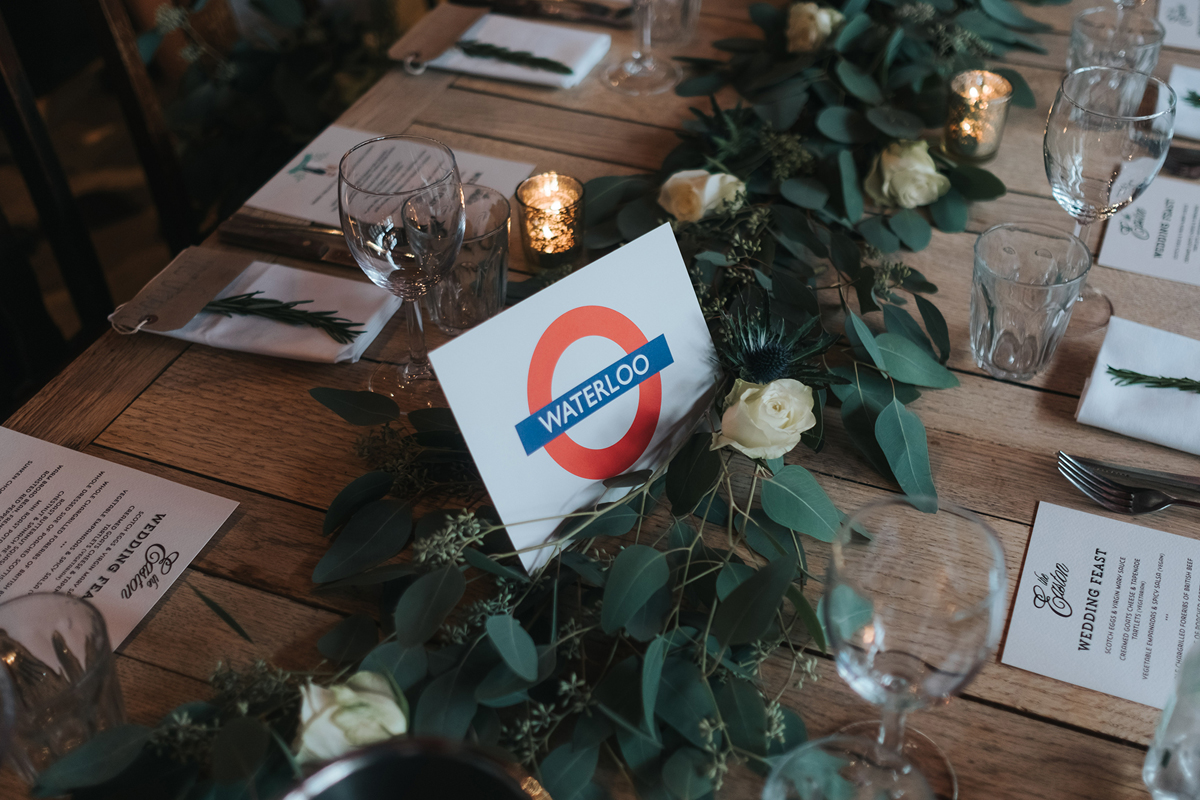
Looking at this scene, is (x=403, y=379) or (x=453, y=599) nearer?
(x=453, y=599)

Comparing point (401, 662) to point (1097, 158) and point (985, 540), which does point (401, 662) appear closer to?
point (985, 540)

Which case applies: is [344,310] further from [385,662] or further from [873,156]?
→ [873,156]

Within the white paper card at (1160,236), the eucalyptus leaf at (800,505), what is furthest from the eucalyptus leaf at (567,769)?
the white paper card at (1160,236)

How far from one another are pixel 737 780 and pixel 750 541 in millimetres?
204

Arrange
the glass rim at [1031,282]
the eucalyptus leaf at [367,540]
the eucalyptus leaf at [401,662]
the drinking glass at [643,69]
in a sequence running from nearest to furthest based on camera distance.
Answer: the eucalyptus leaf at [401,662] < the eucalyptus leaf at [367,540] < the glass rim at [1031,282] < the drinking glass at [643,69]

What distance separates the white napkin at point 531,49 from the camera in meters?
1.45

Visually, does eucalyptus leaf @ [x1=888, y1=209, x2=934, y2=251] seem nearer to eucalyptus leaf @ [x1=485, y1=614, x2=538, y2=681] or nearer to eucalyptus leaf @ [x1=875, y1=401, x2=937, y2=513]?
eucalyptus leaf @ [x1=875, y1=401, x2=937, y2=513]

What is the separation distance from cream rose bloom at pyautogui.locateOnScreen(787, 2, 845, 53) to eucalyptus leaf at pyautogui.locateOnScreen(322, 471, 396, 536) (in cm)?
96

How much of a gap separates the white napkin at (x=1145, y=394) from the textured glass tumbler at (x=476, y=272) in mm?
618

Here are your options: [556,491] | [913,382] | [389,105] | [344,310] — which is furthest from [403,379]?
[389,105]

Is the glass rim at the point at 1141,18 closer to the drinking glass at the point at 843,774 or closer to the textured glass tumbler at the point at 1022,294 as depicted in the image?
the textured glass tumbler at the point at 1022,294

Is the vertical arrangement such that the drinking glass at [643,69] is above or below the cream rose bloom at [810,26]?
below

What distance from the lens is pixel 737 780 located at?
61cm

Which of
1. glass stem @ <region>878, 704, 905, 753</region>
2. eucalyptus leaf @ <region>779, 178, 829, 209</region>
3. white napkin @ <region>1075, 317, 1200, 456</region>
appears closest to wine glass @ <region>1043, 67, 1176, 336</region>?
white napkin @ <region>1075, 317, 1200, 456</region>
